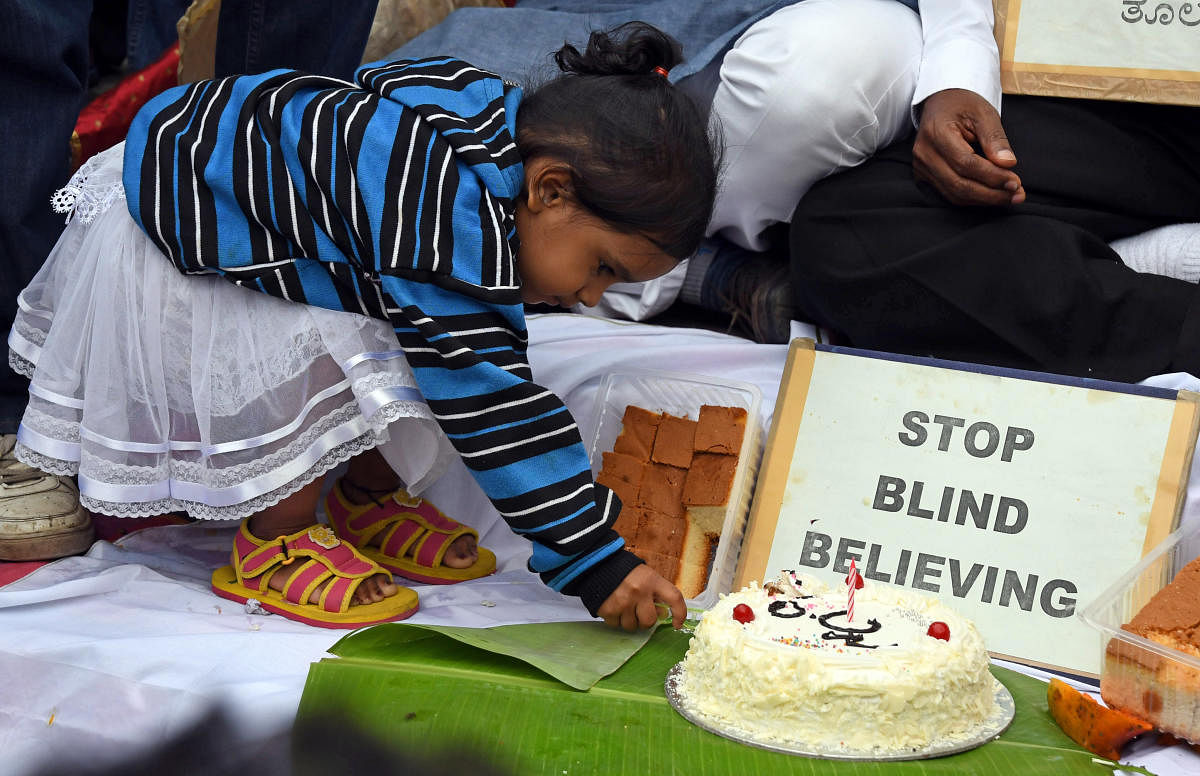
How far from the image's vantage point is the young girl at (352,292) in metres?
1.22

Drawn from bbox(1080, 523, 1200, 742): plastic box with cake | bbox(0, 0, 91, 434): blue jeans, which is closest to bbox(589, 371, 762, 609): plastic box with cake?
bbox(1080, 523, 1200, 742): plastic box with cake

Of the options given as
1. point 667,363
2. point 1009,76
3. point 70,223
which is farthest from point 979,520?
point 70,223

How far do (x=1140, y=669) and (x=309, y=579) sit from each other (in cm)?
93

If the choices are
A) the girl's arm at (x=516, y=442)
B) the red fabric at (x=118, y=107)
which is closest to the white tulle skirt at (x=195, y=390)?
the girl's arm at (x=516, y=442)

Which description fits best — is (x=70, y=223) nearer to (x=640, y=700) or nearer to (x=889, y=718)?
(x=640, y=700)

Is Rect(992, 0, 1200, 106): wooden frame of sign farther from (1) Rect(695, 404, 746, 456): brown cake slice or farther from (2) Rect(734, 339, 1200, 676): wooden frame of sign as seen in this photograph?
(1) Rect(695, 404, 746, 456): brown cake slice

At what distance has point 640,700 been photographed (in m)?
1.03

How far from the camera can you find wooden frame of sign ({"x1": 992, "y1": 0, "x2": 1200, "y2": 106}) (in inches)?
57.9

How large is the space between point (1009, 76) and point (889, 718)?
104 cm

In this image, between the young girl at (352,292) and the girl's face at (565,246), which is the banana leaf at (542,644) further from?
the girl's face at (565,246)

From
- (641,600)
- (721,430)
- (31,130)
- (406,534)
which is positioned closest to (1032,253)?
(721,430)

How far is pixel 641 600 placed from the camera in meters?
1.18

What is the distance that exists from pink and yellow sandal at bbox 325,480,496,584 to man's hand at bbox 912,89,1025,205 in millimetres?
821

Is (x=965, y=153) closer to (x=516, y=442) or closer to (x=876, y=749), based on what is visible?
(x=516, y=442)
